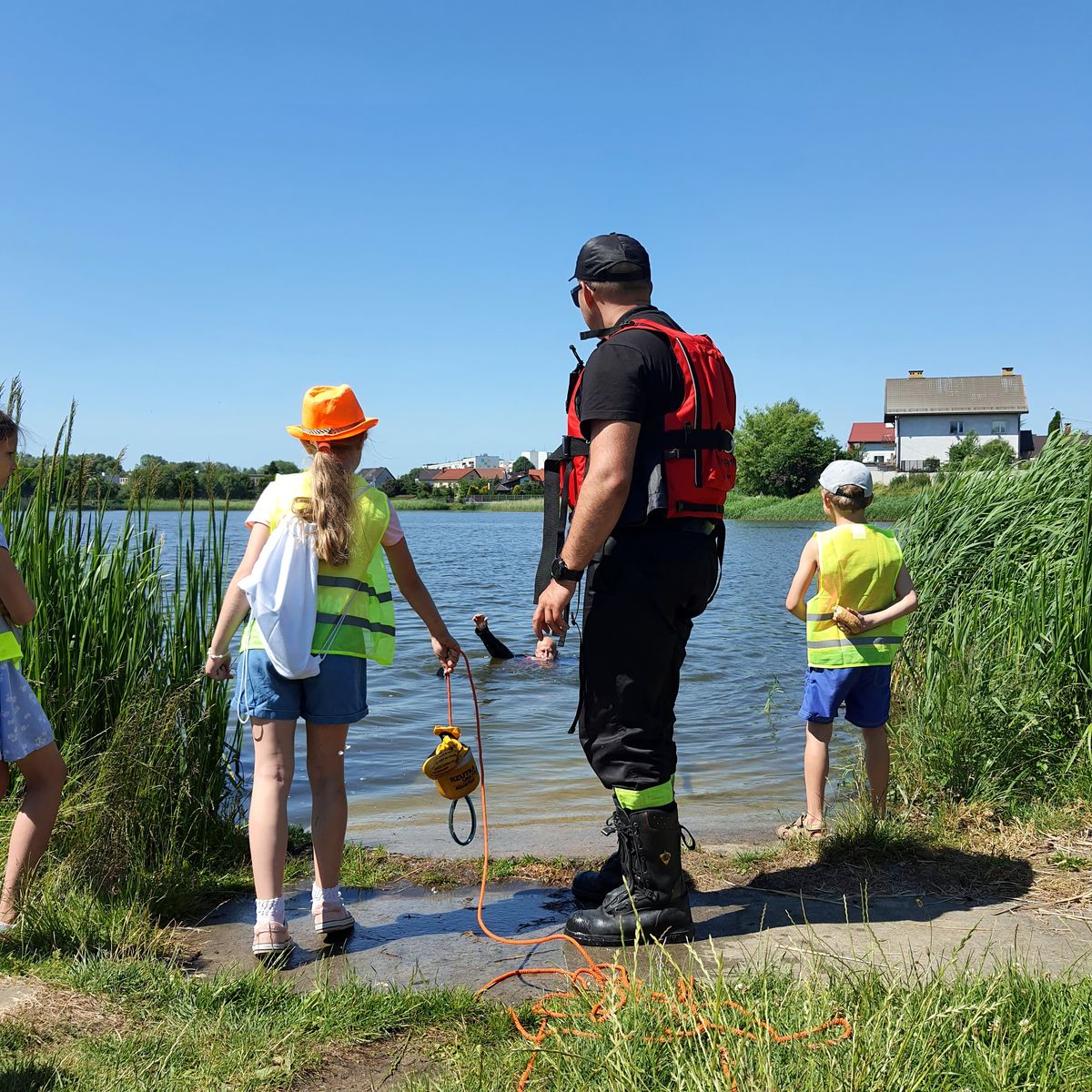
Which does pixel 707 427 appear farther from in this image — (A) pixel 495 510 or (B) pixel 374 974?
(A) pixel 495 510

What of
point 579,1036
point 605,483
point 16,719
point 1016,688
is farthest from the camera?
point 1016,688

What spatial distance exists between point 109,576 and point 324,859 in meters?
1.81

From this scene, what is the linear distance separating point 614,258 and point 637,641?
1.42 meters

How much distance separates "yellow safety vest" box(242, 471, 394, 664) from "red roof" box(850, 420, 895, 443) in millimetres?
92144

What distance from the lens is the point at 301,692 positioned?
3.66 m

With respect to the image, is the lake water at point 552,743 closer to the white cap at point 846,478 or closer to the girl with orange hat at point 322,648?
the girl with orange hat at point 322,648

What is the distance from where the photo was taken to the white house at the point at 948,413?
257ft

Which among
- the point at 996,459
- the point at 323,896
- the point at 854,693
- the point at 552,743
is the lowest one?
the point at 552,743

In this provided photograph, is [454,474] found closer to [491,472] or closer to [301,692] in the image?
[491,472]

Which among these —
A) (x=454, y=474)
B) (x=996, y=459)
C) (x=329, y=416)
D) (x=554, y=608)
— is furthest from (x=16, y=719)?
(x=454, y=474)

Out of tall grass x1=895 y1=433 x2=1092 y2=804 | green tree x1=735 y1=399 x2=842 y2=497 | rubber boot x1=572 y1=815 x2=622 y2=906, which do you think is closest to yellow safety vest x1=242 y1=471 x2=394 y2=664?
rubber boot x1=572 y1=815 x2=622 y2=906

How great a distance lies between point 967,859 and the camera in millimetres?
4191

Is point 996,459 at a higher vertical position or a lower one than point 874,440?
lower

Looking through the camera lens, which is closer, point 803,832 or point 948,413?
point 803,832
